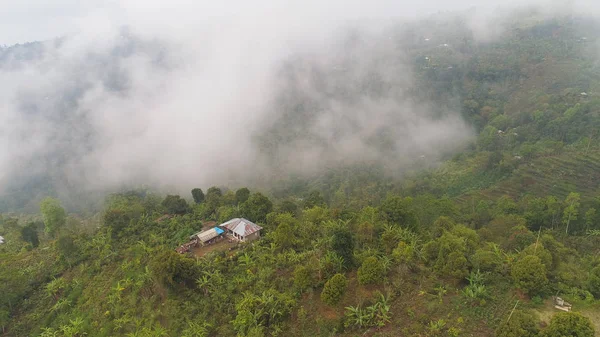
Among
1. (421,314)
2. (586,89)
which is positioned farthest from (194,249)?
(586,89)

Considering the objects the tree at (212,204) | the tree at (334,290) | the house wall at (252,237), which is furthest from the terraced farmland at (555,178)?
the tree at (334,290)

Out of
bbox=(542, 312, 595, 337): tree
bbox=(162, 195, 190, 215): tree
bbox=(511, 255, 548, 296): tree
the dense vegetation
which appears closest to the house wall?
the dense vegetation

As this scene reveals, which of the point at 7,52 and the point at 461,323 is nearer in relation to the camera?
the point at 461,323

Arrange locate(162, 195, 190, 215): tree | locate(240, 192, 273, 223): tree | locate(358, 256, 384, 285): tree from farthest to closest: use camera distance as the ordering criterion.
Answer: locate(162, 195, 190, 215): tree
locate(240, 192, 273, 223): tree
locate(358, 256, 384, 285): tree

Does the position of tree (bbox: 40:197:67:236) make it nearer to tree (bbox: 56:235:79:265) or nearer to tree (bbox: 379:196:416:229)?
tree (bbox: 56:235:79:265)

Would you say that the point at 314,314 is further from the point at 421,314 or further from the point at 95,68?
the point at 95,68

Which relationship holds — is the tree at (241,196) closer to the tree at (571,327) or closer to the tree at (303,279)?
the tree at (303,279)

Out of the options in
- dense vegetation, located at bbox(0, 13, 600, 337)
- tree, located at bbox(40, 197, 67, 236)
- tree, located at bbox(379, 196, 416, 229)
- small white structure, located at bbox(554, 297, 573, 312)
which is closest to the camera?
small white structure, located at bbox(554, 297, 573, 312)
